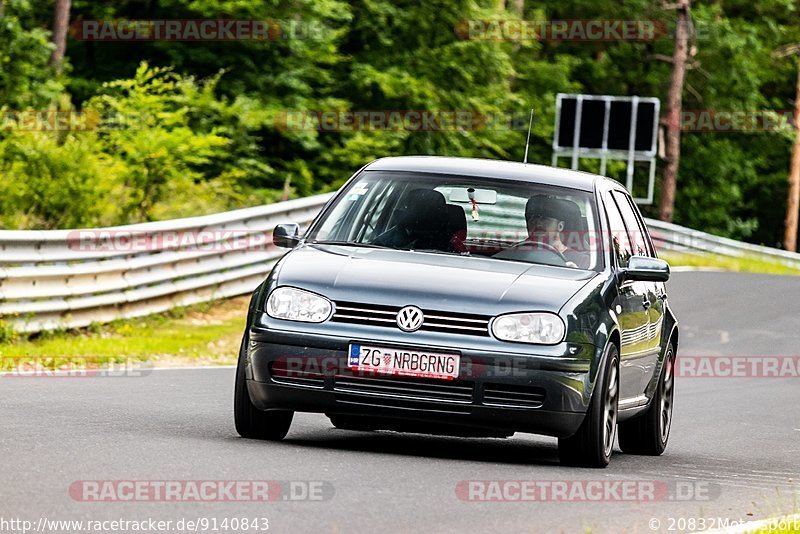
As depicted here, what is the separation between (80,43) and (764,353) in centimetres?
2248

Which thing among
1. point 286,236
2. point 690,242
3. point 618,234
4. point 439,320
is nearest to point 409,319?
point 439,320

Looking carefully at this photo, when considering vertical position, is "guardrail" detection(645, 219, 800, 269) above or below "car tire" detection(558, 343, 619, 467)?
below

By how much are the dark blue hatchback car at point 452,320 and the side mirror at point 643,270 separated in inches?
0.4

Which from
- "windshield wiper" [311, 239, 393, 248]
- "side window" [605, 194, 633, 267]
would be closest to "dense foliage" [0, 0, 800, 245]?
"windshield wiper" [311, 239, 393, 248]

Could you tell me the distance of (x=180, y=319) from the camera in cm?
1886

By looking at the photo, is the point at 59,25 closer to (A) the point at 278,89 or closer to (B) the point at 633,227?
(A) the point at 278,89

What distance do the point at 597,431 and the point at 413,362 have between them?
3.58ft

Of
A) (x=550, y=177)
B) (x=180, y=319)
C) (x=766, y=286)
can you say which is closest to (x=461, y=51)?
(x=766, y=286)

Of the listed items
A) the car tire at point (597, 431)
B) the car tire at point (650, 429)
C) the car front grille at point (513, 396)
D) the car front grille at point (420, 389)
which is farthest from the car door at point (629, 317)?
the car front grille at point (420, 389)

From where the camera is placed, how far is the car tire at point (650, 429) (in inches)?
418

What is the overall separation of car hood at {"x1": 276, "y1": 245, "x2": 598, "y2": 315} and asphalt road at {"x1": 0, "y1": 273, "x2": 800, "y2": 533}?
2.65 ft

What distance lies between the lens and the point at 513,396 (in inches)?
331

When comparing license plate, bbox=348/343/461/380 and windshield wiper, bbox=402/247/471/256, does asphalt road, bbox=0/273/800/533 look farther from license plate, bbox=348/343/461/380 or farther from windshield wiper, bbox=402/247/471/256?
windshield wiper, bbox=402/247/471/256

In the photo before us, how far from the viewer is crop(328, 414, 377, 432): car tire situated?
913 cm
